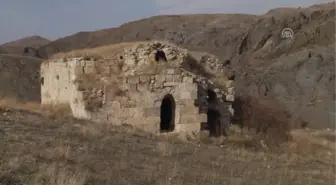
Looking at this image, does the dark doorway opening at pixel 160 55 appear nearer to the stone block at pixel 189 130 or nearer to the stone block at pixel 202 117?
the stone block at pixel 202 117

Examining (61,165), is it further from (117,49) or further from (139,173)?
(117,49)

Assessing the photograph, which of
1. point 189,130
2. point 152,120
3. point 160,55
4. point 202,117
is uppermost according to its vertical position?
point 160,55

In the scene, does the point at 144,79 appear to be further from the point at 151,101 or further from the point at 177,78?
the point at 177,78

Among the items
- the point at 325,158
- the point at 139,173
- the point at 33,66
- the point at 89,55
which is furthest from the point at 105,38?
the point at 139,173

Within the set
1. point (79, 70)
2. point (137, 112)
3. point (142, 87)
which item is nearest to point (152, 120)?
point (137, 112)

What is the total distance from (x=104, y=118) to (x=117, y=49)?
3071mm

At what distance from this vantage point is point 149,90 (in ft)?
57.2

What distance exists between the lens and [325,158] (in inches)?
605

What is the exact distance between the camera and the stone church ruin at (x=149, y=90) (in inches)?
687

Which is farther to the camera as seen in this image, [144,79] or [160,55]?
[160,55]

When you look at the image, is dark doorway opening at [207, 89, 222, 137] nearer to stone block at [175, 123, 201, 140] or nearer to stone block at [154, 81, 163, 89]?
stone block at [175, 123, 201, 140]

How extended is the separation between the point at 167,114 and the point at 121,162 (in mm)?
10492

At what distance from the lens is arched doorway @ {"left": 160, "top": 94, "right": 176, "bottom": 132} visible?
17875 mm

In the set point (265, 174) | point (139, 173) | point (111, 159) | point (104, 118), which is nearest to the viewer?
point (139, 173)
